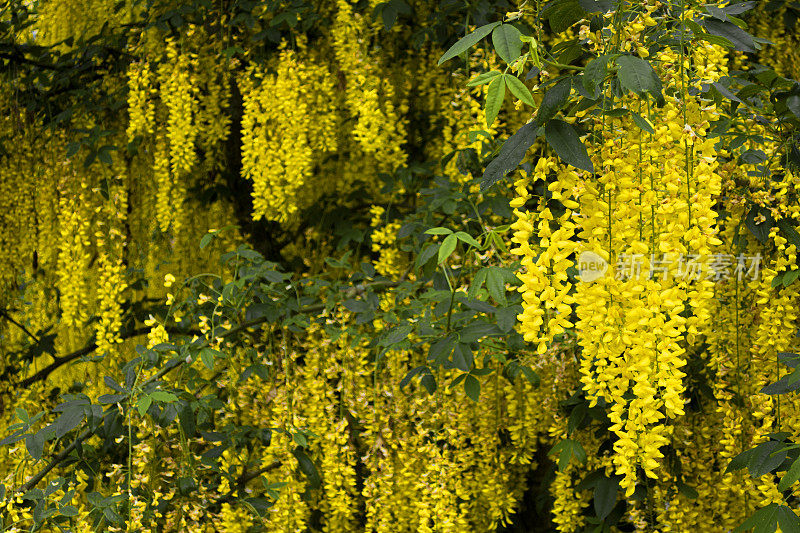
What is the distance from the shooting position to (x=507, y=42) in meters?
1.24

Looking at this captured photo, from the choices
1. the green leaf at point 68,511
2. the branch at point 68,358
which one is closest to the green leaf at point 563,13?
the green leaf at point 68,511

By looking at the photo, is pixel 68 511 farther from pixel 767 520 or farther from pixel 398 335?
pixel 767 520

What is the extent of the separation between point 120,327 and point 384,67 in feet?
5.28

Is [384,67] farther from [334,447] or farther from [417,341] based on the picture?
[334,447]

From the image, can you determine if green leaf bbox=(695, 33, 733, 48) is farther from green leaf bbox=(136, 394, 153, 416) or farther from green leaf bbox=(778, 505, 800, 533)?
green leaf bbox=(136, 394, 153, 416)

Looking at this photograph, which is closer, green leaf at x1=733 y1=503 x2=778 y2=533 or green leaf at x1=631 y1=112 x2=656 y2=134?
green leaf at x1=631 y1=112 x2=656 y2=134

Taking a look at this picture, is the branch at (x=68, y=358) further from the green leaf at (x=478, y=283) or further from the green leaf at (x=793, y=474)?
the green leaf at (x=793, y=474)

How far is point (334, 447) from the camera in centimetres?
263

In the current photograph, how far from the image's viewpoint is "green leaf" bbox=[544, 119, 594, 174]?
1.24 metres

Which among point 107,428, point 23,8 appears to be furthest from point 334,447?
point 23,8

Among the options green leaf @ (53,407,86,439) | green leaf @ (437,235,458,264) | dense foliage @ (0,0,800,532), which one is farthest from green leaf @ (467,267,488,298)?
green leaf @ (53,407,86,439)

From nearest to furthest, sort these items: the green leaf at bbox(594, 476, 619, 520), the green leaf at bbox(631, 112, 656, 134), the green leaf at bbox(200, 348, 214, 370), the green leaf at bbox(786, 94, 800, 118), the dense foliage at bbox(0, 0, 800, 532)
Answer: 1. the green leaf at bbox(631, 112, 656, 134)
2. the dense foliage at bbox(0, 0, 800, 532)
3. the green leaf at bbox(786, 94, 800, 118)
4. the green leaf at bbox(200, 348, 214, 370)
5. the green leaf at bbox(594, 476, 619, 520)

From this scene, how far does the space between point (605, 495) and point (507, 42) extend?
1.73 m

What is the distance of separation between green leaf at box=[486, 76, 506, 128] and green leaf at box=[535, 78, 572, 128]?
0.07 metres
